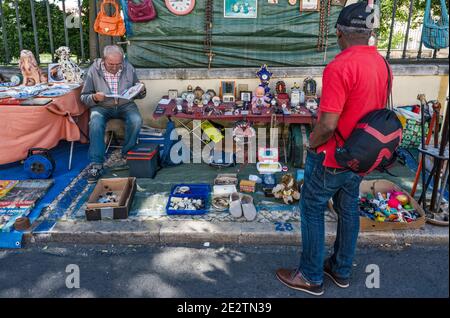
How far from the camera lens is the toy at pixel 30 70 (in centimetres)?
577

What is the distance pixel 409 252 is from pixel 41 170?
432cm

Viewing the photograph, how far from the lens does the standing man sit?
2.46 meters

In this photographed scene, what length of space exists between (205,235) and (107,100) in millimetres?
2638

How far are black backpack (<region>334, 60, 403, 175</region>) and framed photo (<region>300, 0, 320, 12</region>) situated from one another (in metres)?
3.79

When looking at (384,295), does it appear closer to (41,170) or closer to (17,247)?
(17,247)

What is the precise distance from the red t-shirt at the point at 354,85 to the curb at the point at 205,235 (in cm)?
159

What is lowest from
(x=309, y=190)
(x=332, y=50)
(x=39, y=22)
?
(x=309, y=190)

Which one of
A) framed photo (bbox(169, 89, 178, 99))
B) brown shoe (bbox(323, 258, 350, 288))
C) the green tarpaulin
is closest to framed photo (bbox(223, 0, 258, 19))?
the green tarpaulin

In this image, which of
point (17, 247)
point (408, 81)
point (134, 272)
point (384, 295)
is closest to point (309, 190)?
point (384, 295)

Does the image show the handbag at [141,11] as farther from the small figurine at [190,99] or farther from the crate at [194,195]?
the crate at [194,195]

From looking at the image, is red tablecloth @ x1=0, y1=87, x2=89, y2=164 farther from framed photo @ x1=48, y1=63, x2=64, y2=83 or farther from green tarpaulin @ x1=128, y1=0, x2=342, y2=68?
green tarpaulin @ x1=128, y1=0, x2=342, y2=68

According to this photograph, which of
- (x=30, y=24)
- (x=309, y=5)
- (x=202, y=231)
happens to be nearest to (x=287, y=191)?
(x=202, y=231)

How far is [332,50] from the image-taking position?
625 centimetres
